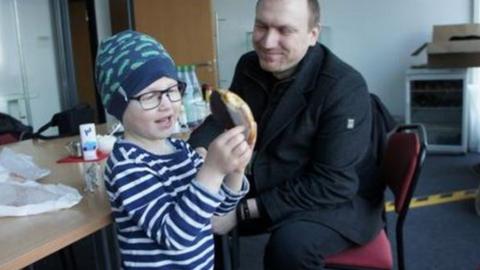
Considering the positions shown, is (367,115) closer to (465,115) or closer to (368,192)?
(368,192)

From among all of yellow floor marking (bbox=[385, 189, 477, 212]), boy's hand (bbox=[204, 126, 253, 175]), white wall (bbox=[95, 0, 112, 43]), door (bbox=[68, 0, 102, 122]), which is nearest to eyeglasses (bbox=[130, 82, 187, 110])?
boy's hand (bbox=[204, 126, 253, 175])

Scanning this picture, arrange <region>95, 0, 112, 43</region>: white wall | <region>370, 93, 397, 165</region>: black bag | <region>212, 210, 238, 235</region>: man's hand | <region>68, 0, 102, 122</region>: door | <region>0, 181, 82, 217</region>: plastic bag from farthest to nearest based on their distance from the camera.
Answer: <region>68, 0, 102, 122</region>: door
<region>95, 0, 112, 43</region>: white wall
<region>370, 93, 397, 165</region>: black bag
<region>212, 210, 238, 235</region>: man's hand
<region>0, 181, 82, 217</region>: plastic bag

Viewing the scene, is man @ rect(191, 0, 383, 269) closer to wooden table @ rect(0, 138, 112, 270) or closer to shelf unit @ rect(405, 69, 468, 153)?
wooden table @ rect(0, 138, 112, 270)

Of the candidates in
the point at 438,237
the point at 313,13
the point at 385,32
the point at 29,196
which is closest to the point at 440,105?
the point at 385,32

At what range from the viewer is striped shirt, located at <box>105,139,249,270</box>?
89cm

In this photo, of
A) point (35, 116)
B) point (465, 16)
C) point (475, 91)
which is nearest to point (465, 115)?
point (475, 91)

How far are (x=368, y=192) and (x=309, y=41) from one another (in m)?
0.50

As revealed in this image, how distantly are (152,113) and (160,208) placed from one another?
0.18 m

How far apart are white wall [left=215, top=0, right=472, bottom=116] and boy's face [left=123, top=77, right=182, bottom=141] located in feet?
14.3

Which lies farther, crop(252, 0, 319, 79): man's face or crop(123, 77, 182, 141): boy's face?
crop(252, 0, 319, 79): man's face

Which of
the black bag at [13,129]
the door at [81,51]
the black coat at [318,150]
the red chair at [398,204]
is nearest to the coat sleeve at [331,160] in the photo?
the black coat at [318,150]

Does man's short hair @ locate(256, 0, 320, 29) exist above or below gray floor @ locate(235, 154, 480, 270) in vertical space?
above

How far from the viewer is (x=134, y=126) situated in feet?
3.23

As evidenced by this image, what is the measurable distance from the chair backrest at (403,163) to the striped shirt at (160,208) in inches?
24.8
